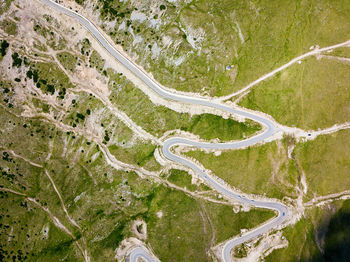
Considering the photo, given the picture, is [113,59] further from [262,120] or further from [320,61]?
[320,61]

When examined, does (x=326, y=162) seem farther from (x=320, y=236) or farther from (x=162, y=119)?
(x=162, y=119)

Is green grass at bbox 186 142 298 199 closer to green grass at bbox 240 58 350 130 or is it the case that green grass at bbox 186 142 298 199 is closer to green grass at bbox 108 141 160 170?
green grass at bbox 240 58 350 130

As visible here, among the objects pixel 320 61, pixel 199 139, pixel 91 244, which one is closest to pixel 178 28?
pixel 199 139

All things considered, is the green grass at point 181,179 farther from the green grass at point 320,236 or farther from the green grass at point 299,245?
the green grass at point 320,236

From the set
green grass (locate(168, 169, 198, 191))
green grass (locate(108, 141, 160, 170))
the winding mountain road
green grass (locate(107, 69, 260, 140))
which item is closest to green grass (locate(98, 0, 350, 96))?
the winding mountain road

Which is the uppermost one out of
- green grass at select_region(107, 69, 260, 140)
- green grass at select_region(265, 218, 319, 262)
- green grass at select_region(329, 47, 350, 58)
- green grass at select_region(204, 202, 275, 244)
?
green grass at select_region(329, 47, 350, 58)

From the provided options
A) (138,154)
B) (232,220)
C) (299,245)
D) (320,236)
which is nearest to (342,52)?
(320,236)

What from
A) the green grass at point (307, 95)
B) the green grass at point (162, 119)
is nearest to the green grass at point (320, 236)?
the green grass at point (307, 95)
